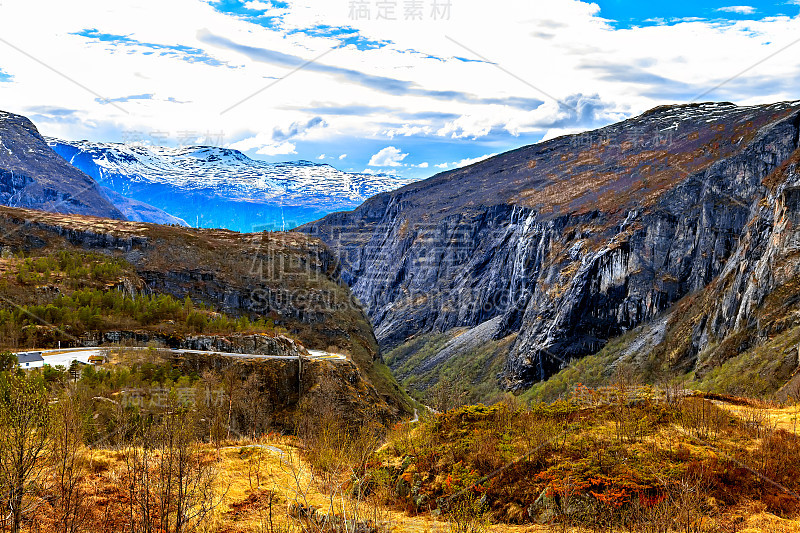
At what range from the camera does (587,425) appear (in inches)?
794

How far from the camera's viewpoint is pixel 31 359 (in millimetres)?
41469

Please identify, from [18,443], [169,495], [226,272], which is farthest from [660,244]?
[18,443]

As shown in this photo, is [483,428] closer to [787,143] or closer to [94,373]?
[94,373]

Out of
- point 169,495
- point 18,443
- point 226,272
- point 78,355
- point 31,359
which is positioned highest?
point 18,443

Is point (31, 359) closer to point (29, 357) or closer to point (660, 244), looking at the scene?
point (29, 357)

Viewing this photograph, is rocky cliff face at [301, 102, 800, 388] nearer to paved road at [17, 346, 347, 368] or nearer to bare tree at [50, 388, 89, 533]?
paved road at [17, 346, 347, 368]

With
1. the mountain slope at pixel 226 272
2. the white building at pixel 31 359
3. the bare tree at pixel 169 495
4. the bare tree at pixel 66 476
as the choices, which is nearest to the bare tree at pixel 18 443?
the bare tree at pixel 66 476

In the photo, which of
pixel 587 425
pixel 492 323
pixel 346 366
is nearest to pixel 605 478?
pixel 587 425

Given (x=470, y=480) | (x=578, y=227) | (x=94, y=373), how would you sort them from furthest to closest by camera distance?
(x=578, y=227)
(x=94, y=373)
(x=470, y=480)

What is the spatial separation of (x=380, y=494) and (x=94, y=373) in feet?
96.3

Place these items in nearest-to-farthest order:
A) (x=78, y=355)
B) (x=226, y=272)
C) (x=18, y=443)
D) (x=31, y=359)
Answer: (x=18, y=443), (x=31, y=359), (x=78, y=355), (x=226, y=272)

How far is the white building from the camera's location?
39.9 metres

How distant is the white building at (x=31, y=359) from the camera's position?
39947mm

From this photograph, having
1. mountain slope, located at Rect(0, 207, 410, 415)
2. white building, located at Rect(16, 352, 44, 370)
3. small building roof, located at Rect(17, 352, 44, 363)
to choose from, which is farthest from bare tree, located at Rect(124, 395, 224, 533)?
mountain slope, located at Rect(0, 207, 410, 415)
